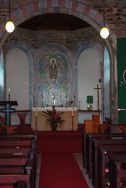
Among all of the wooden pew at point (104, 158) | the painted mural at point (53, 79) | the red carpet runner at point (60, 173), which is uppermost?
the painted mural at point (53, 79)

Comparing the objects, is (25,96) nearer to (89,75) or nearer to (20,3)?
(89,75)

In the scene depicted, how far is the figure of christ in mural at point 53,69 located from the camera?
2100cm

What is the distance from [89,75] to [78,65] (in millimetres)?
768

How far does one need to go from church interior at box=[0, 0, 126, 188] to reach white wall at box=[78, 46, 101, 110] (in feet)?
0.16

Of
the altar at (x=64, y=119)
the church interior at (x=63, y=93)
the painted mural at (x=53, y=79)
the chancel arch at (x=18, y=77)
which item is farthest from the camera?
the painted mural at (x=53, y=79)

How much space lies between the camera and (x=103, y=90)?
19.0 m

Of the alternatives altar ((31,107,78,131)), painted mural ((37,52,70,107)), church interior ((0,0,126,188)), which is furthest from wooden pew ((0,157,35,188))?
painted mural ((37,52,70,107))

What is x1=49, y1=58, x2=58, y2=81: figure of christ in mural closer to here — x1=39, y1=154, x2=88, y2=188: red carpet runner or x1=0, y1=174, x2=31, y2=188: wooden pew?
x1=39, y1=154, x2=88, y2=188: red carpet runner

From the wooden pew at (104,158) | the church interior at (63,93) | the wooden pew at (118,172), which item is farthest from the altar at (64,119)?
the wooden pew at (118,172)

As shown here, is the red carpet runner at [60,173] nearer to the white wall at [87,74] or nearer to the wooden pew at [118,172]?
the wooden pew at [118,172]

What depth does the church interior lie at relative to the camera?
22.6ft

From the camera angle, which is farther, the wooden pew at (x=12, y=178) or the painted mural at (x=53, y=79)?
the painted mural at (x=53, y=79)

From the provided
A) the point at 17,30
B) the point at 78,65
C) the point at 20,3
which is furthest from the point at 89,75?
the point at 20,3

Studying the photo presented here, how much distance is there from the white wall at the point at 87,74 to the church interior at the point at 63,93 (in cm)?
5
